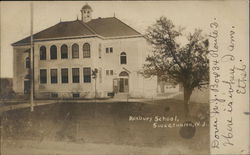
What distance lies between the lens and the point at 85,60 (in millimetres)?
1617

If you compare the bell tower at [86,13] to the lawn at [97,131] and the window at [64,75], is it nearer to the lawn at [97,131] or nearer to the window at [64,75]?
the window at [64,75]

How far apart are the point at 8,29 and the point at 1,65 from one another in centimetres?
20

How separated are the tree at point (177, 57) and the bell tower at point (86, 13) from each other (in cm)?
32

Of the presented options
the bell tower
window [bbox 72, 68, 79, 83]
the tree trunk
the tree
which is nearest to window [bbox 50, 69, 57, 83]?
window [bbox 72, 68, 79, 83]

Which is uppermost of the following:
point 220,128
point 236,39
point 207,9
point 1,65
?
point 207,9

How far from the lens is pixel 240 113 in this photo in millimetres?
1481

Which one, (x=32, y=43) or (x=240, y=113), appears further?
(x=32, y=43)

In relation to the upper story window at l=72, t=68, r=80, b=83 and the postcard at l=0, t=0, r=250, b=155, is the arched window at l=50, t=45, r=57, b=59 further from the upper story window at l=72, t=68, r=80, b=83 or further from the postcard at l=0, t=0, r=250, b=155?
the upper story window at l=72, t=68, r=80, b=83

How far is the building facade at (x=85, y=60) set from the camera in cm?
157

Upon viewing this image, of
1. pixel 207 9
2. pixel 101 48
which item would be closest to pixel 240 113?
pixel 207 9

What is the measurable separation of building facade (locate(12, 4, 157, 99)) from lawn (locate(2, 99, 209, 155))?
0.27 feet

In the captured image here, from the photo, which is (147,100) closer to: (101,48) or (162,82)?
(162,82)

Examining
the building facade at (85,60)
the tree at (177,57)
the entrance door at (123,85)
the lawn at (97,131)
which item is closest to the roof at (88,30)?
the building facade at (85,60)

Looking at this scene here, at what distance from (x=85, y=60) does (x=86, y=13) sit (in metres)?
0.25
